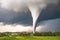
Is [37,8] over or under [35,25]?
over

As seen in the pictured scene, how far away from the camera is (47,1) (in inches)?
115

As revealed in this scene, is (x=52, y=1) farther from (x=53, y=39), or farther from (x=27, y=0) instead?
(x=53, y=39)

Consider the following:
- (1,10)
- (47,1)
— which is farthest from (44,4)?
(1,10)

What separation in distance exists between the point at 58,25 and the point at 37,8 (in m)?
0.39

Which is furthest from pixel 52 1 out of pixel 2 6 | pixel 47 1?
pixel 2 6

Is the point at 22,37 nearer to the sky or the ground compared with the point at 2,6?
nearer to the ground

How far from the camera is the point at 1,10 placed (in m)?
2.96

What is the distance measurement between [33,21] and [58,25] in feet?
1.19

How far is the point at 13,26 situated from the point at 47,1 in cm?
60

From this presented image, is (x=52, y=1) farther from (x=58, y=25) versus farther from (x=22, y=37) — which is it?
(x=22, y=37)

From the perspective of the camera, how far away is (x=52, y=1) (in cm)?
292

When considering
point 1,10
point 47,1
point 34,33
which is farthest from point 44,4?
point 1,10

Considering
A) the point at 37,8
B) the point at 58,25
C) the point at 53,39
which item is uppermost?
the point at 37,8

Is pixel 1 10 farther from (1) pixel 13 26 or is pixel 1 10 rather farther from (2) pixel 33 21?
(2) pixel 33 21
